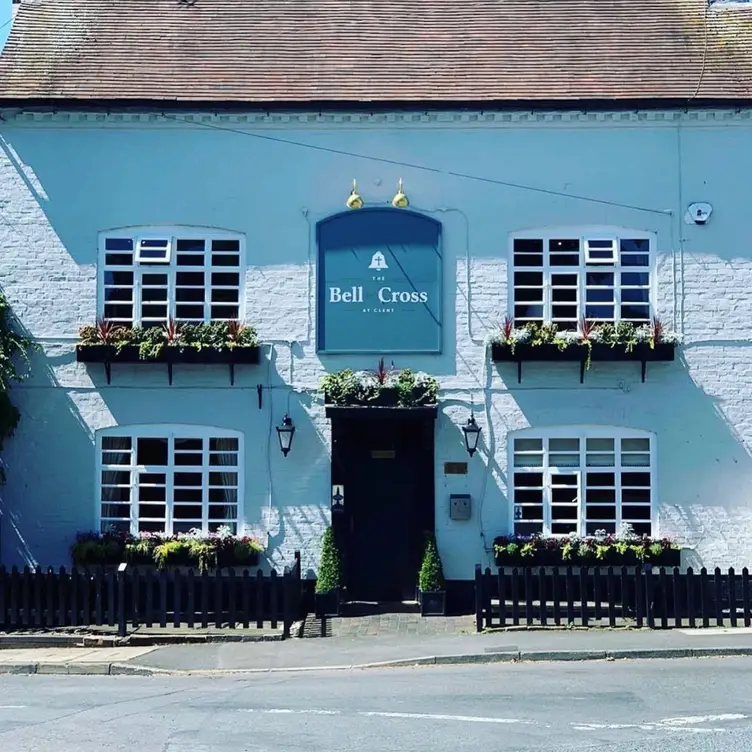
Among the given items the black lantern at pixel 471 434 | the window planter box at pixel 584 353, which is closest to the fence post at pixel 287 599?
the black lantern at pixel 471 434

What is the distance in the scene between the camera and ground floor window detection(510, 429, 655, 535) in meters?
15.5

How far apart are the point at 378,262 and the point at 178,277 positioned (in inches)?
115

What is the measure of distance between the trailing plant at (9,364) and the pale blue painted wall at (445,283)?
0.64ft

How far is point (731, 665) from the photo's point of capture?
37.9 ft

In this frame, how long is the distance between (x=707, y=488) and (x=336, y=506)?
5266mm

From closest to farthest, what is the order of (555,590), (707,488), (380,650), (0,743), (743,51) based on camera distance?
(0,743) < (380,650) < (555,590) < (707,488) < (743,51)

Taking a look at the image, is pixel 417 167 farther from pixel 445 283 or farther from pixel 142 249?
pixel 142 249

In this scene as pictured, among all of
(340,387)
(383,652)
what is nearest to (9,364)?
(340,387)

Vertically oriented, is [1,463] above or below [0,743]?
above

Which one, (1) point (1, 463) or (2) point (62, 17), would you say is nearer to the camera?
(1) point (1, 463)

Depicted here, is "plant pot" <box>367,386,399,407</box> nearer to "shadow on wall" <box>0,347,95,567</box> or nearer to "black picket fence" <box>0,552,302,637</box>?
"black picket fence" <box>0,552,302,637</box>

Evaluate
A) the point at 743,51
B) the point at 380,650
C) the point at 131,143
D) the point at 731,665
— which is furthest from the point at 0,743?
the point at 743,51

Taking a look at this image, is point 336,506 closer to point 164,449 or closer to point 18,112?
point 164,449

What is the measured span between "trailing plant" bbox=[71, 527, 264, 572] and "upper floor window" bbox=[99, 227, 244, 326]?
123 inches
